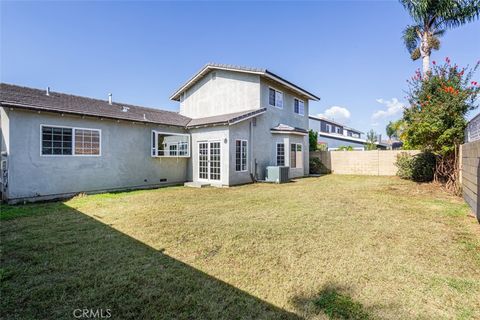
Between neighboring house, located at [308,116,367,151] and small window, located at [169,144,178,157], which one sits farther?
neighboring house, located at [308,116,367,151]

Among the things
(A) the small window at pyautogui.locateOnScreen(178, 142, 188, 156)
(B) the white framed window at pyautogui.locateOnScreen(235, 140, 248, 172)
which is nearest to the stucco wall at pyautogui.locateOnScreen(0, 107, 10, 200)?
(A) the small window at pyautogui.locateOnScreen(178, 142, 188, 156)

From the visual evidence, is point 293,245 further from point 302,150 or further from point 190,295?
point 302,150

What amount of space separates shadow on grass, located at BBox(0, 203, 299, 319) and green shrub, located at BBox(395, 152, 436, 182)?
1507 cm

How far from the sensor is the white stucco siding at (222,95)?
15156mm

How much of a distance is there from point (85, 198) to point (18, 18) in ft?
25.8

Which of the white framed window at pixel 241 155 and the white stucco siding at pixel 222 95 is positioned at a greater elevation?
the white stucco siding at pixel 222 95

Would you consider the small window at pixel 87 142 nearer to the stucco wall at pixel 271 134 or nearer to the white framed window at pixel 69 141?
the white framed window at pixel 69 141

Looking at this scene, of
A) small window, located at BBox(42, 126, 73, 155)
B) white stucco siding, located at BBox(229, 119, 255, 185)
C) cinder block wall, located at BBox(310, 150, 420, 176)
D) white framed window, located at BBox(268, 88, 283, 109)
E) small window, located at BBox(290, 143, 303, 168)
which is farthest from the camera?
cinder block wall, located at BBox(310, 150, 420, 176)

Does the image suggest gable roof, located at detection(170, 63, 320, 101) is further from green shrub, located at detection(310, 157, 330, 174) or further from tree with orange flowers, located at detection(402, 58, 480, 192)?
tree with orange flowers, located at detection(402, 58, 480, 192)

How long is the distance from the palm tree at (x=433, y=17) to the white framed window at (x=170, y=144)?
16183 millimetres

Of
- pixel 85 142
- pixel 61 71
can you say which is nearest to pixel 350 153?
pixel 85 142

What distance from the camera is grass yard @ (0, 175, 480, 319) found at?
275 cm

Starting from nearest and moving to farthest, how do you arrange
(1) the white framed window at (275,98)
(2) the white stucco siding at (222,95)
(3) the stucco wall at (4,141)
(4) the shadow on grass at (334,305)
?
(4) the shadow on grass at (334,305), (3) the stucco wall at (4,141), (2) the white stucco siding at (222,95), (1) the white framed window at (275,98)

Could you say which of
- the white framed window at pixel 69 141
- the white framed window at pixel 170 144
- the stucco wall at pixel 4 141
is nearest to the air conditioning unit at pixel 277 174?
the white framed window at pixel 170 144
